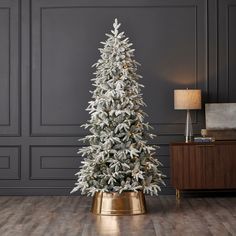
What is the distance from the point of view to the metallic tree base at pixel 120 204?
237 inches

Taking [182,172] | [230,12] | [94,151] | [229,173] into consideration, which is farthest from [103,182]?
[230,12]

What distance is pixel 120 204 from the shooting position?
602cm

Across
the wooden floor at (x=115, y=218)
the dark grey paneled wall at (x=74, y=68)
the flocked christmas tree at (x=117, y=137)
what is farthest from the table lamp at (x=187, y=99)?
the wooden floor at (x=115, y=218)

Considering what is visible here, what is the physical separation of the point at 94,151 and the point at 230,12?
8.98ft

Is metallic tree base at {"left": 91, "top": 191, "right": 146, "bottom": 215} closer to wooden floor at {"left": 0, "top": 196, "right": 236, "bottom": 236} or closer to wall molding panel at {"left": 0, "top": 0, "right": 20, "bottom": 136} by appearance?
wooden floor at {"left": 0, "top": 196, "right": 236, "bottom": 236}

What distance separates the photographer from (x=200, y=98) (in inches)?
281

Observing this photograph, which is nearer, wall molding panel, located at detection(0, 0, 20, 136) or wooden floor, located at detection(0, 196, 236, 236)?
wooden floor, located at detection(0, 196, 236, 236)

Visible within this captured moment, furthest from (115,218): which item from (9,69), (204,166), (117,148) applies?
(9,69)

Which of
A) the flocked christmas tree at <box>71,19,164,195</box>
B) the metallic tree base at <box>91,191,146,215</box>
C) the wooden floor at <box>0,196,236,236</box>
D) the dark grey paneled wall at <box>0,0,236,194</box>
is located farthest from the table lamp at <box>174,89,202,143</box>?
the metallic tree base at <box>91,191,146,215</box>

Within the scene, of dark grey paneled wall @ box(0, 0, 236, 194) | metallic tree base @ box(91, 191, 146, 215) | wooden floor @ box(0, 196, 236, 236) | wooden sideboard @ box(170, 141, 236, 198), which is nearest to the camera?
wooden floor @ box(0, 196, 236, 236)

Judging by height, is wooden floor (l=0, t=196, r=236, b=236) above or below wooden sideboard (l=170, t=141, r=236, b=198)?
below

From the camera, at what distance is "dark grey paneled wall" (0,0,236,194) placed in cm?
752

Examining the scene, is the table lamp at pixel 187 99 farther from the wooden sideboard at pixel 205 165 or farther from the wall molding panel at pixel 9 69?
the wall molding panel at pixel 9 69

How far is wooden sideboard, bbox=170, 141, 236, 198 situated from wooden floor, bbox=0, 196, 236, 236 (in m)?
0.22
